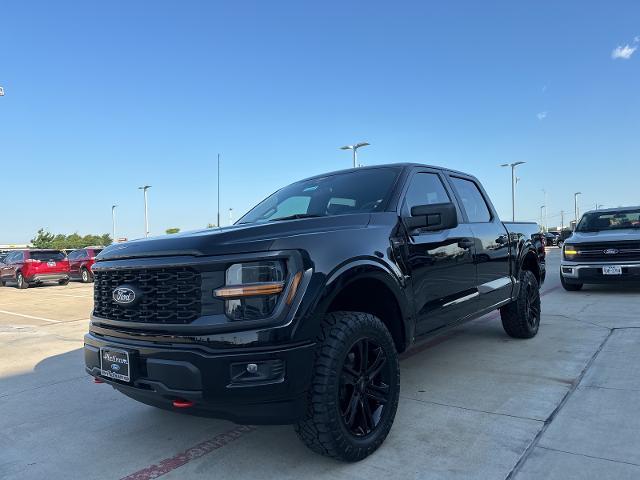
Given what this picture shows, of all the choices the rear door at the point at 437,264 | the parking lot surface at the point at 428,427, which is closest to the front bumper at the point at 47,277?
the parking lot surface at the point at 428,427

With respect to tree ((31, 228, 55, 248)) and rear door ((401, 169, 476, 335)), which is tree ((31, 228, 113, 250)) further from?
rear door ((401, 169, 476, 335))

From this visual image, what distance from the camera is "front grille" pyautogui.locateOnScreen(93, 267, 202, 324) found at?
260cm

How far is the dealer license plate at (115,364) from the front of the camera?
109 inches

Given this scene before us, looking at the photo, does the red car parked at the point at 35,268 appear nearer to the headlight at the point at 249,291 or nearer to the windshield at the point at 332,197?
the windshield at the point at 332,197

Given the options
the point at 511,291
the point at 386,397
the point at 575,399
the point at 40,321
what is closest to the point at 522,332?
the point at 511,291

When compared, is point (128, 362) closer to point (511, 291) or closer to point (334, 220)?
point (334, 220)

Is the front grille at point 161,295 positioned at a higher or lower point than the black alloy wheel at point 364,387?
higher

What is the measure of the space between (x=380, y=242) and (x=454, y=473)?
1.40 metres

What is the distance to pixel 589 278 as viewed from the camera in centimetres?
934

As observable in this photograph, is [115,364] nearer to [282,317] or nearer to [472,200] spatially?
[282,317]

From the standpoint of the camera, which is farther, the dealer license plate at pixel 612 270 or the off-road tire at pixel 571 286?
the off-road tire at pixel 571 286

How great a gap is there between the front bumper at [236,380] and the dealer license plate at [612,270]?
839cm

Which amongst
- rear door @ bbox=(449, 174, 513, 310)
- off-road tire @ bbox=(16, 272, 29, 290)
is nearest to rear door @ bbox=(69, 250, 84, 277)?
off-road tire @ bbox=(16, 272, 29, 290)

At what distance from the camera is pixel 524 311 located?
18.3 feet
